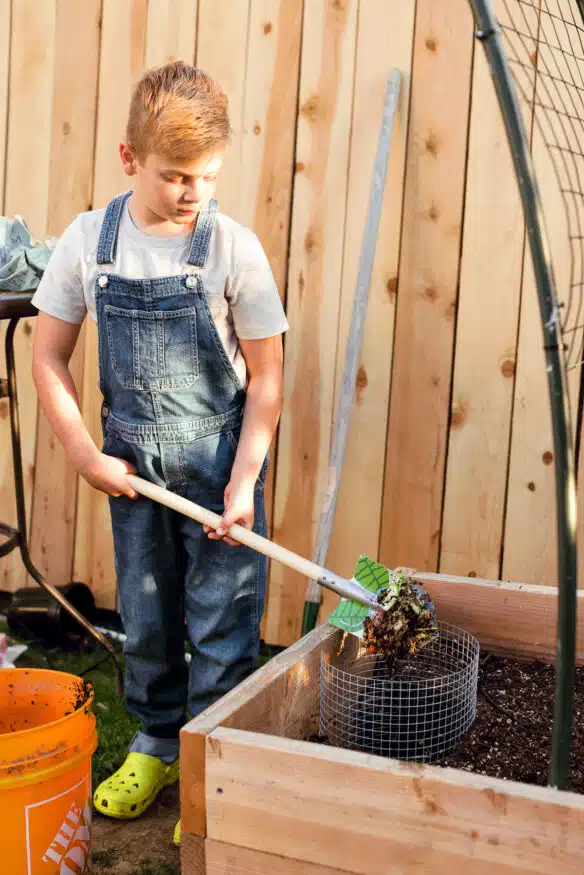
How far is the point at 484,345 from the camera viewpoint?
2543mm

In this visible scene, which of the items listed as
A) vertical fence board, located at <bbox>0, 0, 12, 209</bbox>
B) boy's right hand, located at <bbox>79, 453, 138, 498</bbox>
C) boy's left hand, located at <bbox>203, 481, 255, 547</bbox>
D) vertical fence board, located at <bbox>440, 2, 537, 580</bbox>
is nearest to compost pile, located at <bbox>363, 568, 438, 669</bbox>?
boy's left hand, located at <bbox>203, 481, 255, 547</bbox>

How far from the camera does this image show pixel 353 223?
8.65 feet

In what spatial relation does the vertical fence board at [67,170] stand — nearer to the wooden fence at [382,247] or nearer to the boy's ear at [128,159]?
the wooden fence at [382,247]

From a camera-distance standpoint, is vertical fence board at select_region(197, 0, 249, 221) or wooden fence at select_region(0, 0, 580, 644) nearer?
wooden fence at select_region(0, 0, 580, 644)

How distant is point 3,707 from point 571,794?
103 cm

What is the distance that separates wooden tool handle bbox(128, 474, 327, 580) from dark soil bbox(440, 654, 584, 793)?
0.41m

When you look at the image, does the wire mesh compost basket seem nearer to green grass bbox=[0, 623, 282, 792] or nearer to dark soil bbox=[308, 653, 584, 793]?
dark soil bbox=[308, 653, 584, 793]

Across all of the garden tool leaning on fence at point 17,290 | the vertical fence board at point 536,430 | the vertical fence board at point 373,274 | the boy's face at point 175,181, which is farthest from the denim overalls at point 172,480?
the vertical fence board at point 536,430

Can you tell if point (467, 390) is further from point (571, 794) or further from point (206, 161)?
point (571, 794)

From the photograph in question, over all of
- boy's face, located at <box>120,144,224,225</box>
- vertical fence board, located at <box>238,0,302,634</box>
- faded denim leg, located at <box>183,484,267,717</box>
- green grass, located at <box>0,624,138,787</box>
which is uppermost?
vertical fence board, located at <box>238,0,302,634</box>

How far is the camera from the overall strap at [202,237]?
1.81 meters

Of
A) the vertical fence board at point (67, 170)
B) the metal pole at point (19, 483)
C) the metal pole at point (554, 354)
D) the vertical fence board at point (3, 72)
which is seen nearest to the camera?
the metal pole at point (554, 354)

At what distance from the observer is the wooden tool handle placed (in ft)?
5.66

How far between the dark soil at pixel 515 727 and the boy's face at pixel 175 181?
0.99m
